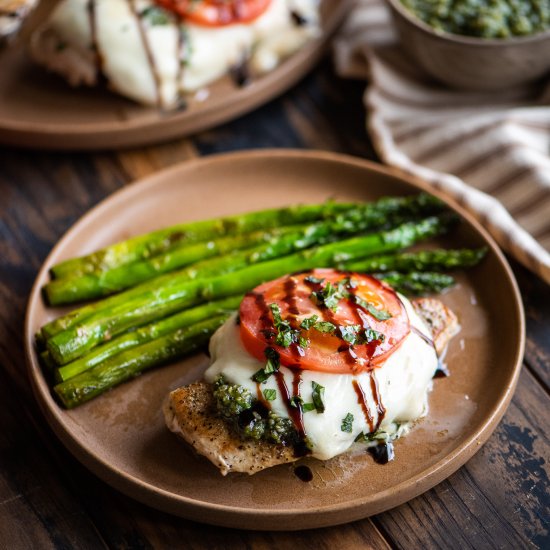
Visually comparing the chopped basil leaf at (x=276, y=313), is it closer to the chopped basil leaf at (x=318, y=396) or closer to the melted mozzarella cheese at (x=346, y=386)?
the melted mozzarella cheese at (x=346, y=386)

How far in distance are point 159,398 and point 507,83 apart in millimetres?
3548

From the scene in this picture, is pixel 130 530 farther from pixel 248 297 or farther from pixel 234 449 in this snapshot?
pixel 248 297

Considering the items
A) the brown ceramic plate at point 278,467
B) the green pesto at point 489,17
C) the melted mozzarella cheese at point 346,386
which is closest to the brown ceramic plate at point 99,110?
the brown ceramic plate at point 278,467

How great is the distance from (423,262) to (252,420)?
170 cm

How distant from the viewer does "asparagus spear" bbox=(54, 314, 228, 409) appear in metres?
4.08

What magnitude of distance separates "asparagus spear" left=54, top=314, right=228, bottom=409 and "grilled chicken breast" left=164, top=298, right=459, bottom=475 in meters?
0.37

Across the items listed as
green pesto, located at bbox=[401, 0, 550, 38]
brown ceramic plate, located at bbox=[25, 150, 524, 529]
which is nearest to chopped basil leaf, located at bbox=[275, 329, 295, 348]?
brown ceramic plate, located at bbox=[25, 150, 524, 529]

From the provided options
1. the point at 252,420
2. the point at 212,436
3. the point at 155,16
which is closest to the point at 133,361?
the point at 212,436

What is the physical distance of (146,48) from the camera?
5617 millimetres

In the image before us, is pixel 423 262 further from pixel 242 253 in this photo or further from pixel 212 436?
pixel 212 436

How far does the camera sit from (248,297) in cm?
407

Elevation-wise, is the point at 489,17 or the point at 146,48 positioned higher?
the point at 146,48

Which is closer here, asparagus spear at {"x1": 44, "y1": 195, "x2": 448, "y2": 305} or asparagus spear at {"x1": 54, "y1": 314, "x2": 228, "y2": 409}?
asparagus spear at {"x1": 54, "y1": 314, "x2": 228, "y2": 409}

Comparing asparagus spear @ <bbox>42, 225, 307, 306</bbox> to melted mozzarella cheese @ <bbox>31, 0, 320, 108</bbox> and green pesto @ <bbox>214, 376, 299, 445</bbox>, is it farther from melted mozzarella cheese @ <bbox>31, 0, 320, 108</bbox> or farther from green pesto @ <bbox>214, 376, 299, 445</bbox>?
melted mozzarella cheese @ <bbox>31, 0, 320, 108</bbox>
